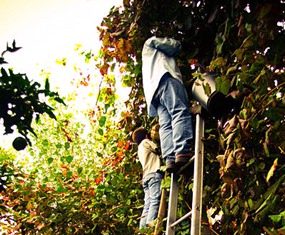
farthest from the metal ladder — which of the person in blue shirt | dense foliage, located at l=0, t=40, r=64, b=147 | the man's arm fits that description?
dense foliage, located at l=0, t=40, r=64, b=147

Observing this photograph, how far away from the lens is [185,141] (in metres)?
3.44

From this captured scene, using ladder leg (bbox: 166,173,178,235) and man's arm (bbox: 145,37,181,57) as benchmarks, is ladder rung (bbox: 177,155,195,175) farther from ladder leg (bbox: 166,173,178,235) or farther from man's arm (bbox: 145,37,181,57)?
man's arm (bbox: 145,37,181,57)

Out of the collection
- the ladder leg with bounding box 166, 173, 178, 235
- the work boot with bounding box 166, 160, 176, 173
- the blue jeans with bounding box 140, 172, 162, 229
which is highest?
the blue jeans with bounding box 140, 172, 162, 229

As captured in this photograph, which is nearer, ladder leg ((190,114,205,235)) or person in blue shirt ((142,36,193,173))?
ladder leg ((190,114,205,235))

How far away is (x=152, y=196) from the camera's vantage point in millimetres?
4625

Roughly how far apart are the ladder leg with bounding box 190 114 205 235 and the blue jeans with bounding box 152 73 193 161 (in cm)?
13

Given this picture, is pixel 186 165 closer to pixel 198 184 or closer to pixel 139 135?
pixel 198 184

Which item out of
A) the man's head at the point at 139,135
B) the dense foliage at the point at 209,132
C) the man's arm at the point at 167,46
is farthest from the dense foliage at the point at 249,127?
the man's head at the point at 139,135

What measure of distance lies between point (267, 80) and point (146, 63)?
1617mm

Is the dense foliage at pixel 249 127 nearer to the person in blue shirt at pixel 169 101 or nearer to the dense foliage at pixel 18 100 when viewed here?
the person in blue shirt at pixel 169 101

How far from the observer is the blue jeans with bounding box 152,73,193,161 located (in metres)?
3.48

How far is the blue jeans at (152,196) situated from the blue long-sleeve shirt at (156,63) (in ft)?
2.87

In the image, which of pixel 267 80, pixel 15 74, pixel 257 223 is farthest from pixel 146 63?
pixel 15 74

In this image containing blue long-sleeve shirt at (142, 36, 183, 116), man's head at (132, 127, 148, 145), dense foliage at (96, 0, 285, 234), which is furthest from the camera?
man's head at (132, 127, 148, 145)
